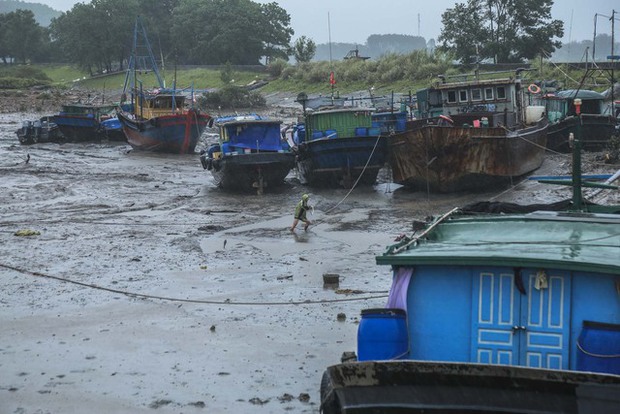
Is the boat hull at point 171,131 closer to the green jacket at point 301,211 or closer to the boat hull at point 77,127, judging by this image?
the boat hull at point 77,127

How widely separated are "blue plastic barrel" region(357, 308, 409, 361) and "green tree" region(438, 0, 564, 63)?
4024 centimetres

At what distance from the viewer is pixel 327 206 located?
22.5 metres

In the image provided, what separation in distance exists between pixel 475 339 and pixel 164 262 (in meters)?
9.70

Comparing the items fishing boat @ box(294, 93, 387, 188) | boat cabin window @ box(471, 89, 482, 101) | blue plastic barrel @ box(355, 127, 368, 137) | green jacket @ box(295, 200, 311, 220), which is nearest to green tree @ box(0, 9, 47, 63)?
fishing boat @ box(294, 93, 387, 188)

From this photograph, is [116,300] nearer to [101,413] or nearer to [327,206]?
[101,413]

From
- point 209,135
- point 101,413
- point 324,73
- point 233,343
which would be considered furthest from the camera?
point 324,73

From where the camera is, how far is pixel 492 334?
6902 mm

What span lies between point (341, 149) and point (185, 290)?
39.2 feet

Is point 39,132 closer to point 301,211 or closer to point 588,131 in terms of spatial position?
point 588,131

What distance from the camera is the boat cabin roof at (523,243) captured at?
675 centimetres

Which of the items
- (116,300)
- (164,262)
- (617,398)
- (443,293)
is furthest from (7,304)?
(617,398)

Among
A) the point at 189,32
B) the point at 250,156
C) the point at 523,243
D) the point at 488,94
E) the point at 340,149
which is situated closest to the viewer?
the point at 523,243

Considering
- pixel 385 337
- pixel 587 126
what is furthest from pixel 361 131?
pixel 385 337

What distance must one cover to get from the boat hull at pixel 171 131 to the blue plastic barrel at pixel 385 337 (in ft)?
94.5
